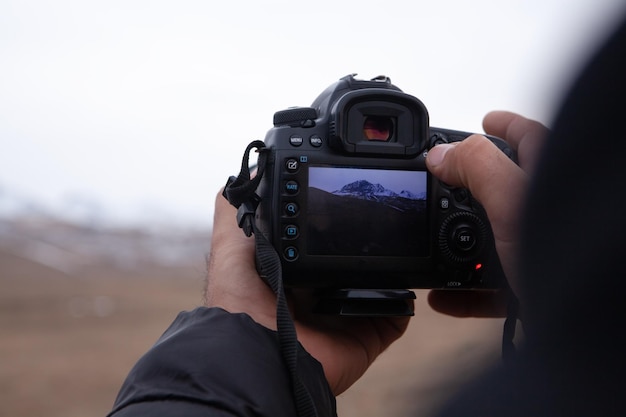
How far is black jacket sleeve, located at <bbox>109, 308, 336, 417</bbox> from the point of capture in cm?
149

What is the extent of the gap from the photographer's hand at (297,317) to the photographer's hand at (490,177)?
24 centimetres

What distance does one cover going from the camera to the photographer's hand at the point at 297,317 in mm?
2143

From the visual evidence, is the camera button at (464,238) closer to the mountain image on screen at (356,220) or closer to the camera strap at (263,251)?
the mountain image on screen at (356,220)

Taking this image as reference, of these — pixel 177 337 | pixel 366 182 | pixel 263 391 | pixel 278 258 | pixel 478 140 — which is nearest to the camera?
pixel 263 391

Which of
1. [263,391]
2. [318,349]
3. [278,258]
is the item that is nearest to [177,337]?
[263,391]

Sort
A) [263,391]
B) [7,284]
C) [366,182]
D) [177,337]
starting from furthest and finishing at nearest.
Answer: [7,284]
[366,182]
[177,337]
[263,391]

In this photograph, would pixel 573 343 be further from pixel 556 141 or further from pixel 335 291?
pixel 335 291

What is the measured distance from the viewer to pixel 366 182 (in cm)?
221

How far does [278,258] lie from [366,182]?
35 centimetres

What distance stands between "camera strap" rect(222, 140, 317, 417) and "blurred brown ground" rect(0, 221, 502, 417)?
0.27m

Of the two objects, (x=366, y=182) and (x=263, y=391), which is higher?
(x=366, y=182)

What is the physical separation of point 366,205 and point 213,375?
80 centimetres

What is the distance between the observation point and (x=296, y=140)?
225 cm

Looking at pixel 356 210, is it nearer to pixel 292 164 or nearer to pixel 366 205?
pixel 366 205
